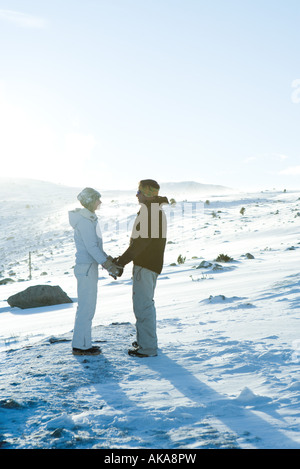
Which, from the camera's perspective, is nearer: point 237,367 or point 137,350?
point 237,367

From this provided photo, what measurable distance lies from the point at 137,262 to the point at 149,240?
0.95ft

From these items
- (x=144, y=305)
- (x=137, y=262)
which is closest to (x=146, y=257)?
(x=137, y=262)

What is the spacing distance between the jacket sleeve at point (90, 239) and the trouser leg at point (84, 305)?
178 mm

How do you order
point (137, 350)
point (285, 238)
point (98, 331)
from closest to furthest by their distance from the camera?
1. point (137, 350)
2. point (98, 331)
3. point (285, 238)

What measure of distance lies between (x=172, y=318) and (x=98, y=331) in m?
1.18

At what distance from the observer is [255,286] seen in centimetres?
816

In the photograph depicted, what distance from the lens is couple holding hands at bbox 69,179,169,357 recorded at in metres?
4.84

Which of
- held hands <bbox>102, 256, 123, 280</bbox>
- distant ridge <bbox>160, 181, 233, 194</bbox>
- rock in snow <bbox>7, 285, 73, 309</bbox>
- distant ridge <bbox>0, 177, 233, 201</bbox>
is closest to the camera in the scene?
held hands <bbox>102, 256, 123, 280</bbox>

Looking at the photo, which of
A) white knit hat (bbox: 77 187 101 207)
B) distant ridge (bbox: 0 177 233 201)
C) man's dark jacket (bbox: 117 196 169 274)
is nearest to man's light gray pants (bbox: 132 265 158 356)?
man's dark jacket (bbox: 117 196 169 274)

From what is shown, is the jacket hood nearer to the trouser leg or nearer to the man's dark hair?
the trouser leg

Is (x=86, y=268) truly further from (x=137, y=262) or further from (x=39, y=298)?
(x=39, y=298)

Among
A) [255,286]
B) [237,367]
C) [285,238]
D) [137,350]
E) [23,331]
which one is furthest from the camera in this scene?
[285,238]
